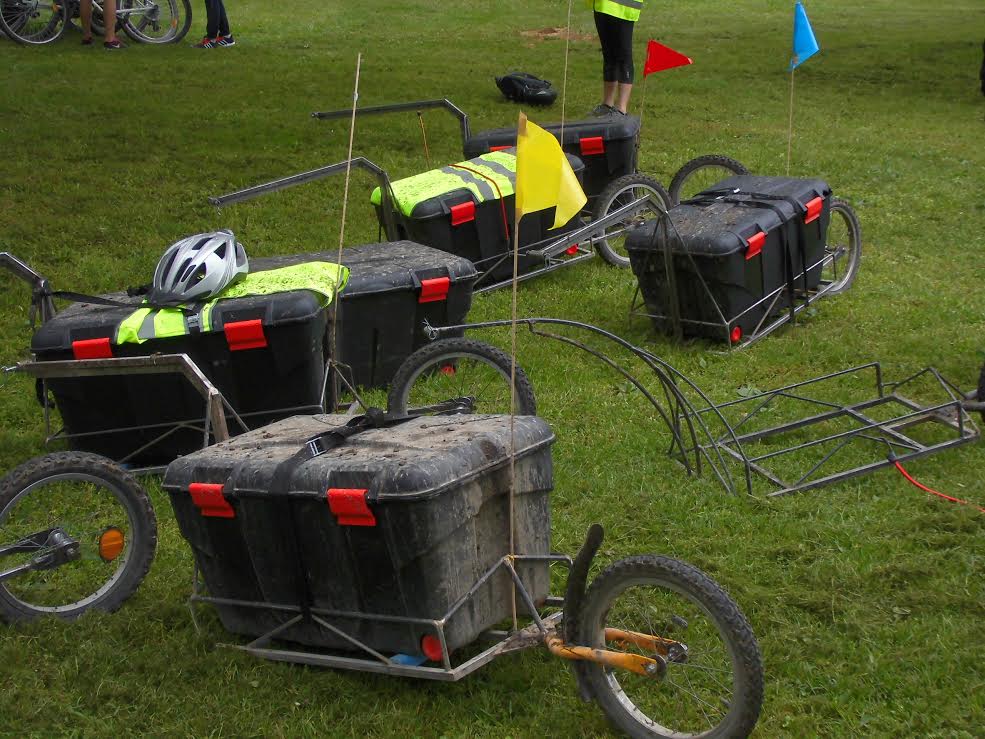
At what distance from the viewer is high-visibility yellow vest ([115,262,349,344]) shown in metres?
5.84

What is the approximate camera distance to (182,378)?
5957 millimetres

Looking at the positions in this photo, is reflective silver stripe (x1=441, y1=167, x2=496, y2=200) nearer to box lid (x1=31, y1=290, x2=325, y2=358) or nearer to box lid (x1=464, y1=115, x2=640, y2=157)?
box lid (x1=464, y1=115, x2=640, y2=157)

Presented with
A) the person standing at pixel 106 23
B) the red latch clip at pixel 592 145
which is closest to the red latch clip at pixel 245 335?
the red latch clip at pixel 592 145

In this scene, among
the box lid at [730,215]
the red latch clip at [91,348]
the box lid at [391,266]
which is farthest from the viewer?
the box lid at [730,215]

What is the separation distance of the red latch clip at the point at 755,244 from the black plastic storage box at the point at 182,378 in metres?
2.81

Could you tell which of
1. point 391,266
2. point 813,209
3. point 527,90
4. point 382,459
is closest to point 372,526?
point 382,459

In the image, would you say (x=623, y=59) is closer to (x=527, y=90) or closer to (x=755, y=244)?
(x=527, y=90)

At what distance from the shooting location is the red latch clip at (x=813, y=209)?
802 cm

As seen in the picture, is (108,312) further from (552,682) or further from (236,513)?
(552,682)

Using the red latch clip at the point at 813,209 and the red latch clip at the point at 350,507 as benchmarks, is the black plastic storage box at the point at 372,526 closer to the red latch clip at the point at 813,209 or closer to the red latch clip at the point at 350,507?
the red latch clip at the point at 350,507

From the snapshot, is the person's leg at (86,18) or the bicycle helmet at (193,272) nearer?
the bicycle helmet at (193,272)

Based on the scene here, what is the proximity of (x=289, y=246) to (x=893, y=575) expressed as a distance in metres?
6.33

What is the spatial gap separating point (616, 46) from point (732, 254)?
15.3 feet

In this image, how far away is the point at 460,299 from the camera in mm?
7086
